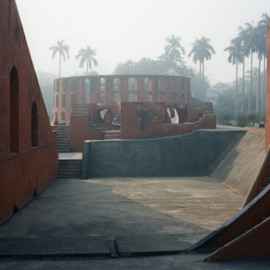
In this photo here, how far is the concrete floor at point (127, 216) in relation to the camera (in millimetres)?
5652

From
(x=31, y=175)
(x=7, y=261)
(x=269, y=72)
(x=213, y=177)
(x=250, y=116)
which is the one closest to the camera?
(x=7, y=261)

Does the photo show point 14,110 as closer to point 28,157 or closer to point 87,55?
point 28,157

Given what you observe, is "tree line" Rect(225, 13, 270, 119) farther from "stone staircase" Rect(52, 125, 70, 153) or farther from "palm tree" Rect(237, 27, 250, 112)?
"stone staircase" Rect(52, 125, 70, 153)

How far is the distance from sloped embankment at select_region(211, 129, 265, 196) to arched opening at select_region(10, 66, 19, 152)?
618cm

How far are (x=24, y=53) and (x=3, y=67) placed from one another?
82.5 inches

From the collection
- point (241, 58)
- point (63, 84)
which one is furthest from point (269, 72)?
point (241, 58)

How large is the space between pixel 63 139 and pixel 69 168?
5.68 metres

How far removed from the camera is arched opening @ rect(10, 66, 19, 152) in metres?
9.33

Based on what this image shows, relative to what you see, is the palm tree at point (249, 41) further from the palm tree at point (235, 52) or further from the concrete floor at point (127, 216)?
the concrete floor at point (127, 216)

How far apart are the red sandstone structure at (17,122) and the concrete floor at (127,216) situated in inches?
19.8

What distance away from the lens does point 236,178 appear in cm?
1277

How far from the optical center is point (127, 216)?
883 cm

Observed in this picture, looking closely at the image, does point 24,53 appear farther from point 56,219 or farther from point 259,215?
point 259,215

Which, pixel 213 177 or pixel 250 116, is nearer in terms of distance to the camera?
pixel 213 177
